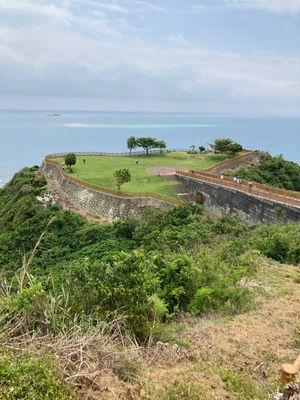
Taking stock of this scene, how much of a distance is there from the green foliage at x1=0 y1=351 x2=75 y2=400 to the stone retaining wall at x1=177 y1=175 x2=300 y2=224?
68.4 ft

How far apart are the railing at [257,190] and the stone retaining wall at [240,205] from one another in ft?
0.79

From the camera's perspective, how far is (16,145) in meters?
109

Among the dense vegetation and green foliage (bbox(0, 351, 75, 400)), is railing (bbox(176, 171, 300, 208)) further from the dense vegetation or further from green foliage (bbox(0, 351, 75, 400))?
green foliage (bbox(0, 351, 75, 400))

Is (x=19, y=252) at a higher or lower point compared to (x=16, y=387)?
lower

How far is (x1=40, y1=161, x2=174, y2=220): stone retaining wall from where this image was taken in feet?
101

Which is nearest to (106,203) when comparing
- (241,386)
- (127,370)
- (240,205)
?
(240,205)

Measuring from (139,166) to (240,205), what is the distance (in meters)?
16.3

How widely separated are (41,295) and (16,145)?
109507 mm

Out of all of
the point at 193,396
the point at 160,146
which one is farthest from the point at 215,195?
the point at 193,396

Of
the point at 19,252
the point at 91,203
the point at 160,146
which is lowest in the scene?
the point at 19,252

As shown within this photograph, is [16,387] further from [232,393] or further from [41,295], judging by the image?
[232,393]

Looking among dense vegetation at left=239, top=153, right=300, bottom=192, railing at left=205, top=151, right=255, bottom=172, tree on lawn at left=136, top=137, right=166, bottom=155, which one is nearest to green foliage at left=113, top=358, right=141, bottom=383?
railing at left=205, top=151, right=255, bottom=172

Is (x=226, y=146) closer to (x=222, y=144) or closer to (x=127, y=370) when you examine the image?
(x=222, y=144)

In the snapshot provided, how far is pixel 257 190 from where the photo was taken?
89.5 ft
